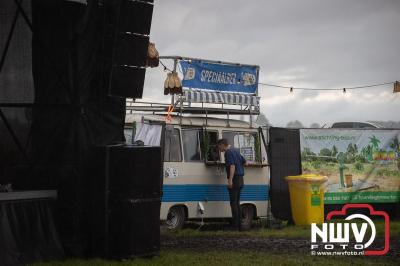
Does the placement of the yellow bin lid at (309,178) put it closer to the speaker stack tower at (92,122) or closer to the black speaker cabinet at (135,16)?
the speaker stack tower at (92,122)

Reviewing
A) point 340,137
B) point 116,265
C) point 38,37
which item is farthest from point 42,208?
point 340,137

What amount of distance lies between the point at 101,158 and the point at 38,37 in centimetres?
203

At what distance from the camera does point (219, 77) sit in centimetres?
1683

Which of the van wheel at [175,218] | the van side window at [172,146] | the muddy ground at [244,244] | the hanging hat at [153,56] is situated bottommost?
the muddy ground at [244,244]

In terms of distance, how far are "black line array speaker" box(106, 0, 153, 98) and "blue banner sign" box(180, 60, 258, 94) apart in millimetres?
5516

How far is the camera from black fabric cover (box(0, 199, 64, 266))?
9391mm

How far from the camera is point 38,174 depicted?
10523 millimetres

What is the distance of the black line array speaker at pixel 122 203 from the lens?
9.83 metres

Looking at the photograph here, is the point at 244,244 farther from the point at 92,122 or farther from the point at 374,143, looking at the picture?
the point at 374,143

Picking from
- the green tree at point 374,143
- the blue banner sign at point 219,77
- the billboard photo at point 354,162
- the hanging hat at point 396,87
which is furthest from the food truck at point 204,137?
the hanging hat at point 396,87

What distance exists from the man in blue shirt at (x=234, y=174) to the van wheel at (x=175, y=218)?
1074 mm

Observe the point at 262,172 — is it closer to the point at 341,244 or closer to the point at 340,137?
the point at 340,137

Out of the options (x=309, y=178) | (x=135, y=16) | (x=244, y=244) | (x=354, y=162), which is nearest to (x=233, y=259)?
(x=244, y=244)

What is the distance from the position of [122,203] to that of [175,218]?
5.32m
